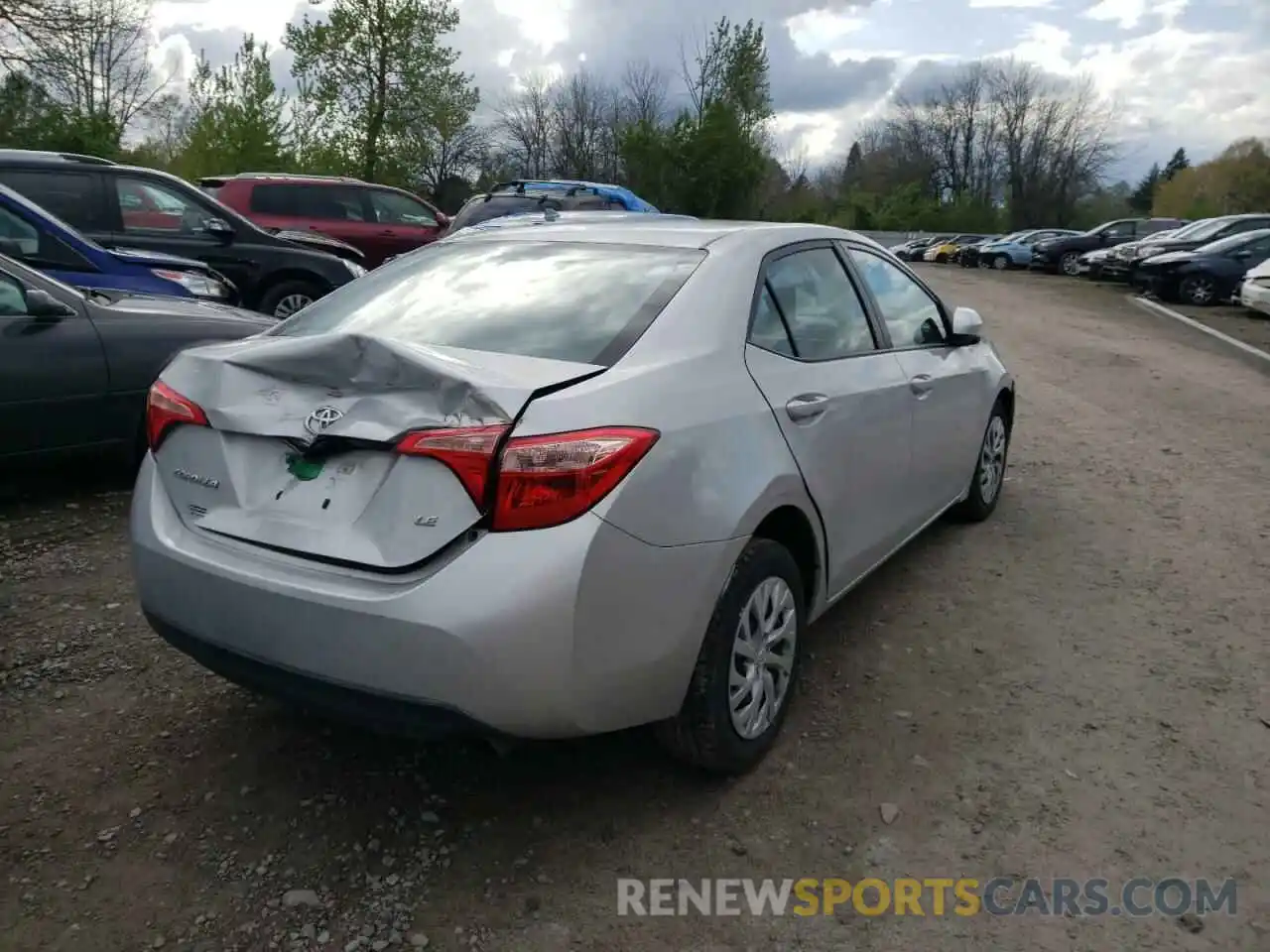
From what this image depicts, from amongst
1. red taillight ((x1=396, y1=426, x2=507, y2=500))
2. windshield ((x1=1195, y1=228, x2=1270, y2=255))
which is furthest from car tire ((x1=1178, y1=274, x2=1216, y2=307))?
red taillight ((x1=396, y1=426, x2=507, y2=500))

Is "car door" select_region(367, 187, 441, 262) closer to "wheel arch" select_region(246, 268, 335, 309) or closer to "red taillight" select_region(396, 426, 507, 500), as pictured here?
"wheel arch" select_region(246, 268, 335, 309)

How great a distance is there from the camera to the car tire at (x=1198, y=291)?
19359 mm

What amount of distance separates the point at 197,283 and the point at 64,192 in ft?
6.69

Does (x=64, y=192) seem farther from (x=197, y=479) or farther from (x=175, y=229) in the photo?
(x=197, y=479)

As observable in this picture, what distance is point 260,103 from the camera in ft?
Result: 110

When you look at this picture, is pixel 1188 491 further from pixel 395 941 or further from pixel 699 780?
pixel 395 941

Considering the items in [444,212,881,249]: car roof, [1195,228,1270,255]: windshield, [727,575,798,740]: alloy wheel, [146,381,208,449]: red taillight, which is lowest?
[727,575,798,740]: alloy wheel

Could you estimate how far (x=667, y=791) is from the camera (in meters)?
2.97

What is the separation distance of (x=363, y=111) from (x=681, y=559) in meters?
35.9

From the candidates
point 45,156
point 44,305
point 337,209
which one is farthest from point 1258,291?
point 44,305

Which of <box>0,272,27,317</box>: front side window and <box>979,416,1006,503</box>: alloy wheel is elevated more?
<box>0,272,27,317</box>: front side window

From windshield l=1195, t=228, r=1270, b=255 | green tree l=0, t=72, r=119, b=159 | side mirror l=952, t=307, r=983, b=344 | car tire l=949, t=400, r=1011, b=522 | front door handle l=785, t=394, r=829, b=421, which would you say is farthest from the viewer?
green tree l=0, t=72, r=119, b=159

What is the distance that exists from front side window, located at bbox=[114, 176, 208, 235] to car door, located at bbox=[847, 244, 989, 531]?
7193 millimetres

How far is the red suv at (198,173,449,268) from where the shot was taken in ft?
42.2
